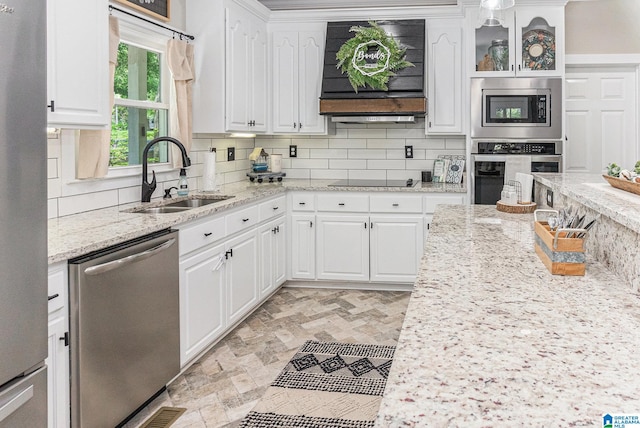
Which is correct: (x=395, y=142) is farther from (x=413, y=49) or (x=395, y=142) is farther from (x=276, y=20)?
(x=276, y=20)

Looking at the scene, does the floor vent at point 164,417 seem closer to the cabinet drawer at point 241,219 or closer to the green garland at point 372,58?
the cabinet drawer at point 241,219

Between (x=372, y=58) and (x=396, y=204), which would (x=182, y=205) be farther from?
(x=372, y=58)

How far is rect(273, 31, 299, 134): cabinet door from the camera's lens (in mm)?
5199

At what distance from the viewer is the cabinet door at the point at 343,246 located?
16.0 ft

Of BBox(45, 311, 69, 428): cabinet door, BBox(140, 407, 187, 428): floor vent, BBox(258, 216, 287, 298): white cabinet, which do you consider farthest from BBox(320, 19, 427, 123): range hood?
BBox(45, 311, 69, 428): cabinet door

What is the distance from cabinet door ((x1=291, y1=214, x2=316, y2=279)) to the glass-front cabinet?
196 cm

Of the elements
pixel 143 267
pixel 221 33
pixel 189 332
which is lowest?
pixel 189 332

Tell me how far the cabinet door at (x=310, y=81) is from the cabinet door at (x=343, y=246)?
893 millimetres

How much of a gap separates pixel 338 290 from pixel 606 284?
11.4ft

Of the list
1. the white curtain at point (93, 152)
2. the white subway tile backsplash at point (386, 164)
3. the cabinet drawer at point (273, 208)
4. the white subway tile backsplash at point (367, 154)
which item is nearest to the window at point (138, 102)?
the white curtain at point (93, 152)

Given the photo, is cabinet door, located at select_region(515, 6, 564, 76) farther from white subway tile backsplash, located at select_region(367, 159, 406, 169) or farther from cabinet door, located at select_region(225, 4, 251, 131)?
cabinet door, located at select_region(225, 4, 251, 131)

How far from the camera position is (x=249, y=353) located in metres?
3.49

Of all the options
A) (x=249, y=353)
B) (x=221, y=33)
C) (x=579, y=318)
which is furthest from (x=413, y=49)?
(x=579, y=318)

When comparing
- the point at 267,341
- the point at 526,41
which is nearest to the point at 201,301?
the point at 267,341
